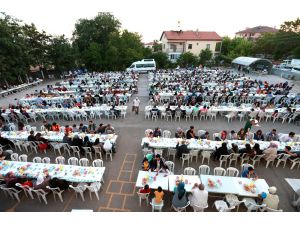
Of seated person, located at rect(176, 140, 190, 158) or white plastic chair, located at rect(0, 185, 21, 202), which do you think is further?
seated person, located at rect(176, 140, 190, 158)

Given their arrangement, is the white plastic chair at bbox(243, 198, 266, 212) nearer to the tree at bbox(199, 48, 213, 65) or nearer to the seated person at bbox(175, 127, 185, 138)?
the seated person at bbox(175, 127, 185, 138)

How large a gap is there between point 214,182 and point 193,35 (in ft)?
144

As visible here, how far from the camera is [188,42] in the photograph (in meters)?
43.6

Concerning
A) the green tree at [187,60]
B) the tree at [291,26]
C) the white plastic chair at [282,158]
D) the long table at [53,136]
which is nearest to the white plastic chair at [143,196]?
the long table at [53,136]

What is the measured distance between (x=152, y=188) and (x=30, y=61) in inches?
1174

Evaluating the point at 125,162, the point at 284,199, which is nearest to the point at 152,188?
the point at 125,162

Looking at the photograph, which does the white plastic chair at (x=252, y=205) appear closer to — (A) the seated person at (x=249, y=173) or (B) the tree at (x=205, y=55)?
(A) the seated person at (x=249, y=173)

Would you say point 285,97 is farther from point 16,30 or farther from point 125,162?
point 16,30

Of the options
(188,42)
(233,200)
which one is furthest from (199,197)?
(188,42)

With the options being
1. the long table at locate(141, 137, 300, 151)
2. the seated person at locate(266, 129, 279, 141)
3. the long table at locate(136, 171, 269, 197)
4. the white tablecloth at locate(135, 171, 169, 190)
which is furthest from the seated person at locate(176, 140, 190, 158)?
the seated person at locate(266, 129, 279, 141)

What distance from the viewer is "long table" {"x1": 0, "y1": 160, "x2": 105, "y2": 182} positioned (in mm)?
7074

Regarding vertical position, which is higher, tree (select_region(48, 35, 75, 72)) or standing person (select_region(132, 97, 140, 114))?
tree (select_region(48, 35, 75, 72))

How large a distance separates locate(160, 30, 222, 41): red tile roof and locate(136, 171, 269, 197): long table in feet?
134

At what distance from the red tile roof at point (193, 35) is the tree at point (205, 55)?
4.23m
